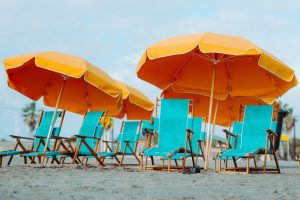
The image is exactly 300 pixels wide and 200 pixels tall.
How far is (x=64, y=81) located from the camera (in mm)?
9375

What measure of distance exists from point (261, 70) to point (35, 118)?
47443 mm

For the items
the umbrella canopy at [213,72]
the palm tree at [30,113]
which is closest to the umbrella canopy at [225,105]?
the umbrella canopy at [213,72]

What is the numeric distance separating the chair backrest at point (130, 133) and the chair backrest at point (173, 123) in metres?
3.29

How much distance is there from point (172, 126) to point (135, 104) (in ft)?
14.9

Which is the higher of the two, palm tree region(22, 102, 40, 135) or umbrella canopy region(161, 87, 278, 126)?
palm tree region(22, 102, 40, 135)

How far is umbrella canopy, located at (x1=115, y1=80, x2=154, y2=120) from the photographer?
11805 mm

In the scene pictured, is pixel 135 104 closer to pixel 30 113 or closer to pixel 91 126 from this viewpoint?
pixel 91 126

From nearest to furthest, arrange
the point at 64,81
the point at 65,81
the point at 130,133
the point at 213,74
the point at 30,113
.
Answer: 1. the point at 213,74
2. the point at 64,81
3. the point at 65,81
4. the point at 130,133
5. the point at 30,113

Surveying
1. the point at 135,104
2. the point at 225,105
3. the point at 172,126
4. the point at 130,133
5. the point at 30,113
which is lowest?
the point at 172,126

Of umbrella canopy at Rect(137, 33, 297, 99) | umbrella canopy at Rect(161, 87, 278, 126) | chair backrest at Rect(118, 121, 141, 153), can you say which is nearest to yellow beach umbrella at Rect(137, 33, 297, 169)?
umbrella canopy at Rect(137, 33, 297, 99)

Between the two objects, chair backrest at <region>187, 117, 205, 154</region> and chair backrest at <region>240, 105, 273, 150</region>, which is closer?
chair backrest at <region>240, 105, 273, 150</region>

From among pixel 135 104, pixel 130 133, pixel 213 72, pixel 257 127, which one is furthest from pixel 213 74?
pixel 135 104

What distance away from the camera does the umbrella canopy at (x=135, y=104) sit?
11.8 meters

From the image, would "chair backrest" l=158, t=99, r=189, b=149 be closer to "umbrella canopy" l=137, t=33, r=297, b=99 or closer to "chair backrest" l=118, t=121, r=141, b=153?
"umbrella canopy" l=137, t=33, r=297, b=99
